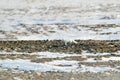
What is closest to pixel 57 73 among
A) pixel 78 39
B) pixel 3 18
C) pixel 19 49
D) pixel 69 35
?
pixel 19 49

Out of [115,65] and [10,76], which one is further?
[115,65]

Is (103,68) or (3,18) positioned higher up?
(103,68)

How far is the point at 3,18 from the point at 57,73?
16.2 metres

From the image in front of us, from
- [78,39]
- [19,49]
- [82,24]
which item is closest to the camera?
[19,49]

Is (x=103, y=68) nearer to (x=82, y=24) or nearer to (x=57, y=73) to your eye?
(x=57, y=73)

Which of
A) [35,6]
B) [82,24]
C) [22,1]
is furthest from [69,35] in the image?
[22,1]

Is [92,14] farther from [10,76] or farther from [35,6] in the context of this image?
[10,76]

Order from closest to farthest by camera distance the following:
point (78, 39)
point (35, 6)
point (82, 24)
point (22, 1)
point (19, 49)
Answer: point (19, 49), point (78, 39), point (82, 24), point (35, 6), point (22, 1)

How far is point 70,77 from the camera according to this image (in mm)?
13094

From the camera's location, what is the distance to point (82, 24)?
2653 centimetres

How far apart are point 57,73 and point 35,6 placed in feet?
70.8

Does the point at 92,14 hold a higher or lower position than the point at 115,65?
lower

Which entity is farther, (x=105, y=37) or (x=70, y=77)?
(x=105, y=37)

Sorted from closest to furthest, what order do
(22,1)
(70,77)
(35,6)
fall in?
(70,77) < (35,6) < (22,1)
